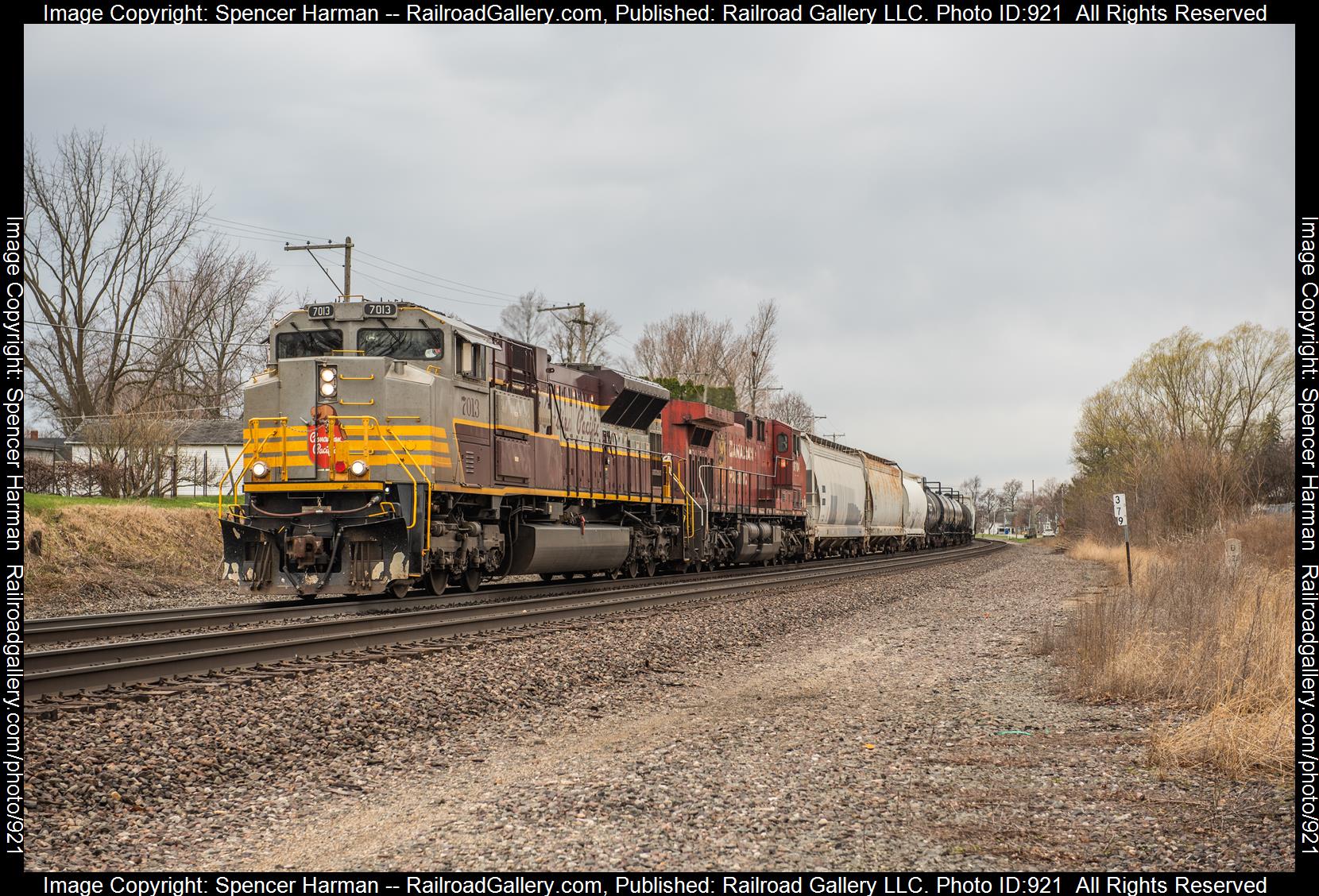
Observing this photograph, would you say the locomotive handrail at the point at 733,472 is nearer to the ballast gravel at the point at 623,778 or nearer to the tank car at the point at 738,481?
the tank car at the point at 738,481

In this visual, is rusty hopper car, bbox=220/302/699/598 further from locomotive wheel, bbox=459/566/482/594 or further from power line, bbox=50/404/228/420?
power line, bbox=50/404/228/420

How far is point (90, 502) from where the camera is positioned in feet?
75.8

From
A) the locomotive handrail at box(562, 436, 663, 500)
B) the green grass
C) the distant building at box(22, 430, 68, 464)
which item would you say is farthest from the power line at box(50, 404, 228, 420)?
the locomotive handrail at box(562, 436, 663, 500)

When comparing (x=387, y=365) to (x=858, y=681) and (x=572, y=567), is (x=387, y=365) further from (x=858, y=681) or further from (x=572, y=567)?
(x=858, y=681)

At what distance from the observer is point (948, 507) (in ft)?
197

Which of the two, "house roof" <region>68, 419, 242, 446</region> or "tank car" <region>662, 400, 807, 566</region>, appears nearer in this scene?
"tank car" <region>662, 400, 807, 566</region>

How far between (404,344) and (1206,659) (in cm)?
1103

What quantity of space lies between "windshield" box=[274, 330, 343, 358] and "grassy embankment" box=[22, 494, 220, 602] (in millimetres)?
5834

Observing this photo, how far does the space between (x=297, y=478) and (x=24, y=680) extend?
22.5ft

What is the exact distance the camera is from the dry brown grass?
19.5 feet

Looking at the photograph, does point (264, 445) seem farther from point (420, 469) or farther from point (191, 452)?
point (191, 452)

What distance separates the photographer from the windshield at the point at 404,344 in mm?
15070
